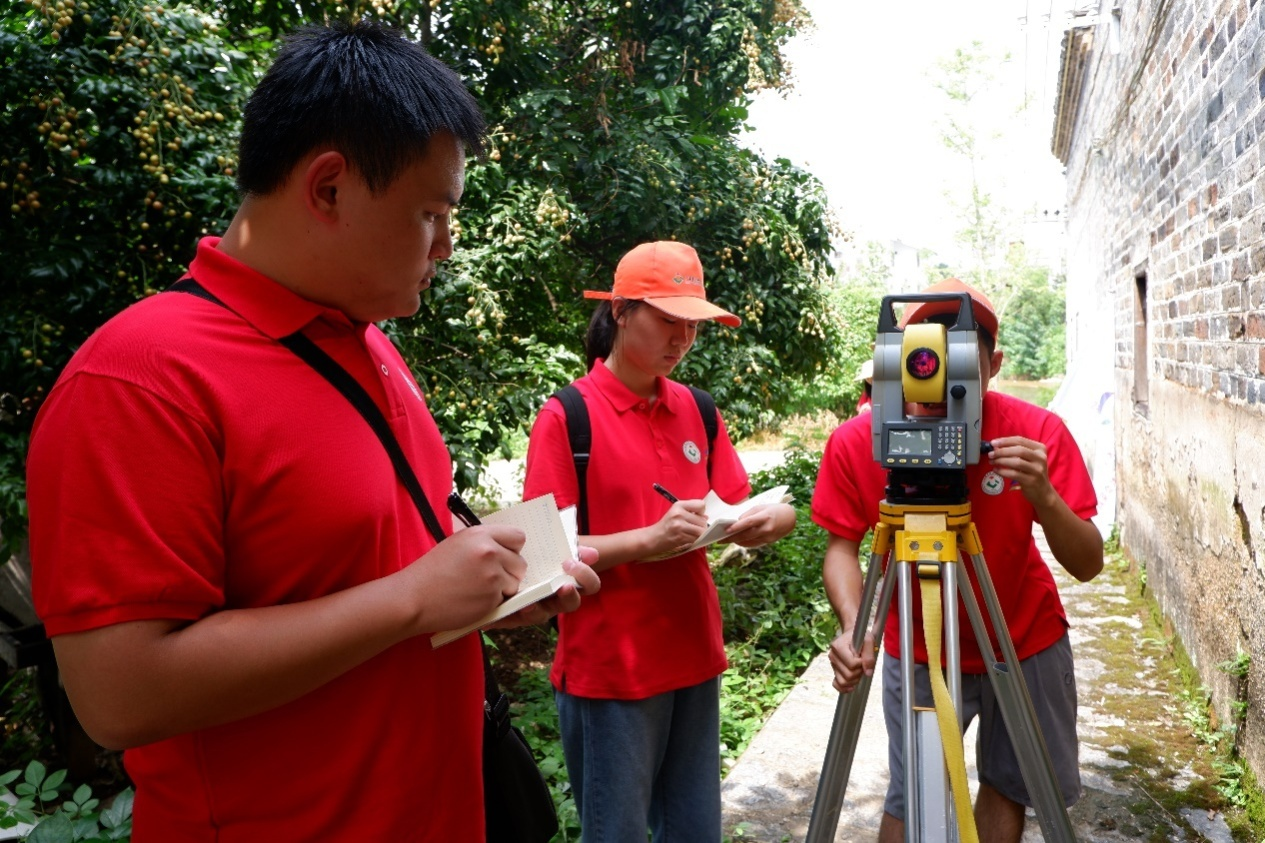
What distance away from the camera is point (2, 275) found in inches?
117

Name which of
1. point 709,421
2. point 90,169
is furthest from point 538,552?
point 90,169

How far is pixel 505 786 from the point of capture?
149 cm

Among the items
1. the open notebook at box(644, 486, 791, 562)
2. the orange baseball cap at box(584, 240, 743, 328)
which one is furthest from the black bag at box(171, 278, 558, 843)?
the orange baseball cap at box(584, 240, 743, 328)

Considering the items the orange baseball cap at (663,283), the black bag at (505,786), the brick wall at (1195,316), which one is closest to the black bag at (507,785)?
the black bag at (505,786)

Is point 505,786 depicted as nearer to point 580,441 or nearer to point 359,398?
point 359,398

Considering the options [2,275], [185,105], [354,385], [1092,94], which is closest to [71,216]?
[2,275]

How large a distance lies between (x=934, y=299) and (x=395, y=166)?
1258 millimetres

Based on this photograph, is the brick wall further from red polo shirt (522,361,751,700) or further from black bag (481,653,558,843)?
black bag (481,653,558,843)

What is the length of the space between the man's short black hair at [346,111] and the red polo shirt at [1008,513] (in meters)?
1.42

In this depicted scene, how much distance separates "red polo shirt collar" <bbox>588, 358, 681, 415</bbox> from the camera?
2.36 m

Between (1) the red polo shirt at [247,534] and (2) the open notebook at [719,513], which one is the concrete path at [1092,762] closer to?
(2) the open notebook at [719,513]

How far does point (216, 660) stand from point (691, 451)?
1.56m

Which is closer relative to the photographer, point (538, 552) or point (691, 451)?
point (538, 552)

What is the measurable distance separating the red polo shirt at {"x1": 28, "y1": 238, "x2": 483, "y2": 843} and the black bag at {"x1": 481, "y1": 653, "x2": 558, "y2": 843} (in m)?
0.12
